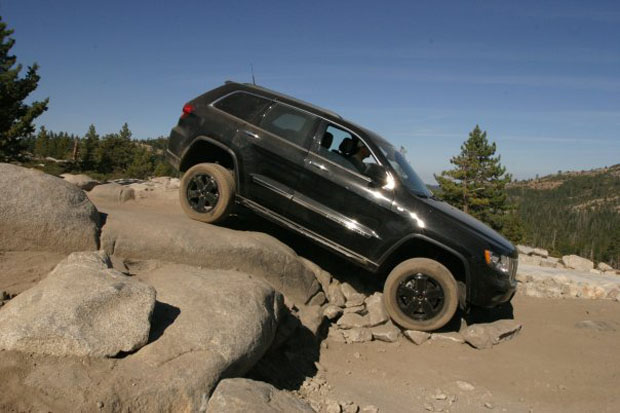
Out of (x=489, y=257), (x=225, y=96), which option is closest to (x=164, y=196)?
(x=225, y=96)

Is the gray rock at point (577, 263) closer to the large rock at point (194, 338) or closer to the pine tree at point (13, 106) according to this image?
the large rock at point (194, 338)

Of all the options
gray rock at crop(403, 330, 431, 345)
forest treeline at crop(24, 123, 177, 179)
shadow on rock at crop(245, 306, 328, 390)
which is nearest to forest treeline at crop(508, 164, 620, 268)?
forest treeline at crop(24, 123, 177, 179)

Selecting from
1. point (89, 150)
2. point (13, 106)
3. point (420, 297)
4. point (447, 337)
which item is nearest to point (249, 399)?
point (420, 297)

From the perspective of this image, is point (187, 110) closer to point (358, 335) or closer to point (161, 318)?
point (161, 318)

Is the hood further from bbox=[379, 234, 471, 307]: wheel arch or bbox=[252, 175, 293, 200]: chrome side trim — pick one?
bbox=[252, 175, 293, 200]: chrome side trim

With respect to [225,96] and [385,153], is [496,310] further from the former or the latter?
[225,96]

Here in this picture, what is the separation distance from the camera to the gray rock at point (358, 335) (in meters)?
5.69

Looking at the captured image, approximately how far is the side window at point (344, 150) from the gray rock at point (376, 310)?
1902 millimetres

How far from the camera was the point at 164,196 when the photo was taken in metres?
9.31

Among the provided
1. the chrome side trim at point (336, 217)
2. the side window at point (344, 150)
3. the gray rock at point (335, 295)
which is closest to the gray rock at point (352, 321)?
the gray rock at point (335, 295)

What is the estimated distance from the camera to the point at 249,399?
3.16m

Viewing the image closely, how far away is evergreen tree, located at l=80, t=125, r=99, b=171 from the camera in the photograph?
53.2 meters

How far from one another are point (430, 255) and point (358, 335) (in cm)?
145

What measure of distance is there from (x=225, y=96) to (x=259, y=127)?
926mm
